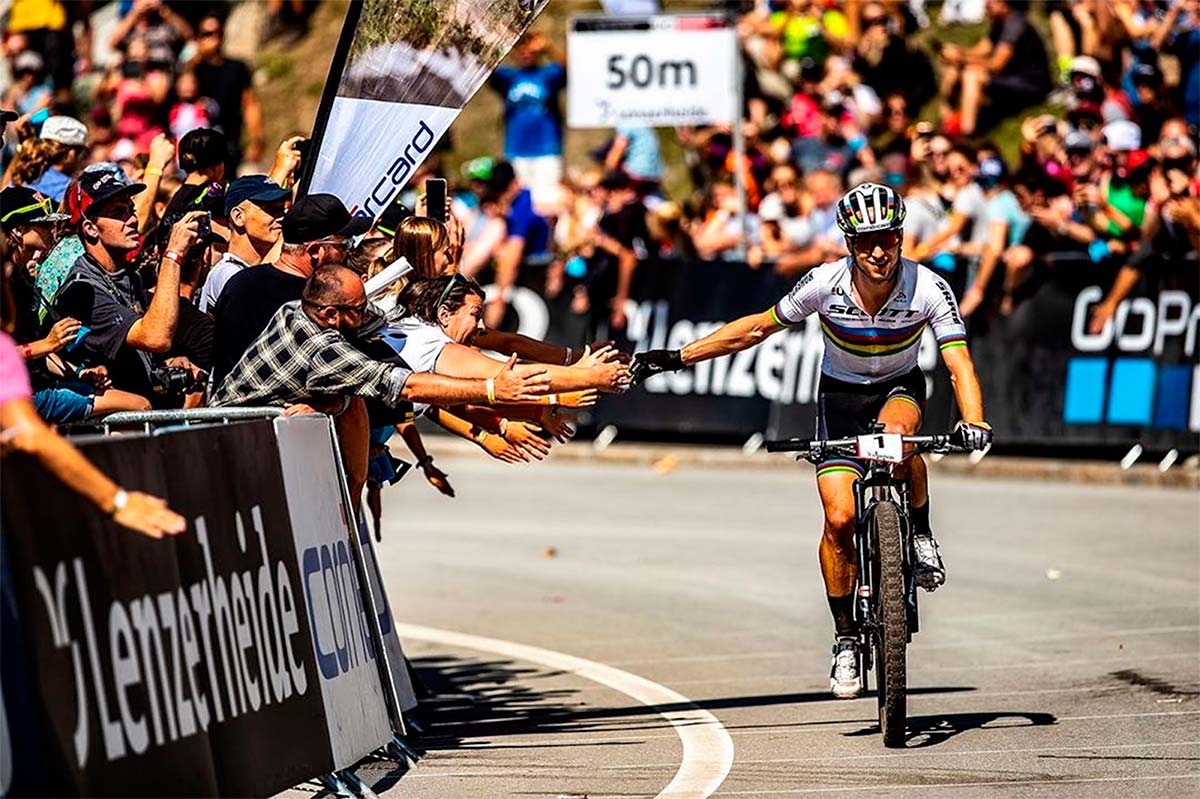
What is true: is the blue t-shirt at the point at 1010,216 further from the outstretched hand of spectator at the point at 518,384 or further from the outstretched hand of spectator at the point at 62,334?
the outstretched hand of spectator at the point at 62,334

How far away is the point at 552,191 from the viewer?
23656mm

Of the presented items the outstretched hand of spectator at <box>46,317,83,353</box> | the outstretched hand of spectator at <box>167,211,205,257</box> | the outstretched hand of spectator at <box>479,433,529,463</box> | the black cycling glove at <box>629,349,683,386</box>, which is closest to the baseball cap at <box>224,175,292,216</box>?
the outstretched hand of spectator at <box>167,211,205,257</box>

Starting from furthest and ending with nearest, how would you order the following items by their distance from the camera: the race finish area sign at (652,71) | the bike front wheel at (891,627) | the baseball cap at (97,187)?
1. the race finish area sign at (652,71)
2. the baseball cap at (97,187)
3. the bike front wheel at (891,627)

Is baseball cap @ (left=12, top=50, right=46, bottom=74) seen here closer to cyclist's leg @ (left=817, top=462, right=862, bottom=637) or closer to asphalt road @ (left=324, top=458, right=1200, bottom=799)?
asphalt road @ (left=324, top=458, right=1200, bottom=799)

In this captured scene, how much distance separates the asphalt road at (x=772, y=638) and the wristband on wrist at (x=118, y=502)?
98.4 inches

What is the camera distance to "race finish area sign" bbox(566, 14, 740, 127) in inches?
825

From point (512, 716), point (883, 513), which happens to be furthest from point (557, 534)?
point (883, 513)

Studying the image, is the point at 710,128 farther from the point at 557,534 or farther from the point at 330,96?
the point at 330,96

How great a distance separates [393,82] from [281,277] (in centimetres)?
155

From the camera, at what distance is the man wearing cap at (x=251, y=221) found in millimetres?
10383

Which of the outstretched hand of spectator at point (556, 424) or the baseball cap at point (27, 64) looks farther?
the baseball cap at point (27, 64)

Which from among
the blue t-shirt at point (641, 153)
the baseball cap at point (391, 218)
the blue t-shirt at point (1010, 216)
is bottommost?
the baseball cap at point (391, 218)

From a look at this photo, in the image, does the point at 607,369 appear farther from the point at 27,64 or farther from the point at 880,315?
the point at 27,64

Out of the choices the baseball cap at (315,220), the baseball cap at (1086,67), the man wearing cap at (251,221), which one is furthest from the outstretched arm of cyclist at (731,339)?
the baseball cap at (1086,67)
